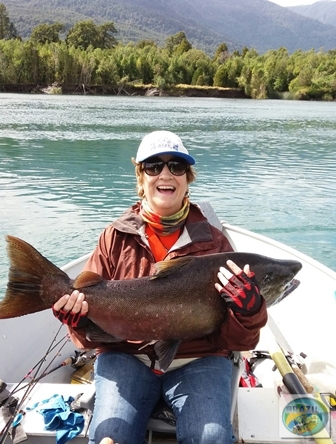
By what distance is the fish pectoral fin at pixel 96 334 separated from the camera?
2.78 metres

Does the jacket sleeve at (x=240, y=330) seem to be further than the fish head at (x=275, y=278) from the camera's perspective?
No

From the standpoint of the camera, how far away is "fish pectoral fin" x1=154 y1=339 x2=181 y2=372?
271 centimetres

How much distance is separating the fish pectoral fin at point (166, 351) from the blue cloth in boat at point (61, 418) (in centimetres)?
69

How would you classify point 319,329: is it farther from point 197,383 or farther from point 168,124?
point 168,124

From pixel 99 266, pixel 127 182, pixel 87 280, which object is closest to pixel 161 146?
pixel 99 266

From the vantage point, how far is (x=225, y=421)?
2.61 metres

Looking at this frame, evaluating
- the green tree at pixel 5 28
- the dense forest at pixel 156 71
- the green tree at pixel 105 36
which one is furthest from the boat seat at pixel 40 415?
the green tree at pixel 5 28

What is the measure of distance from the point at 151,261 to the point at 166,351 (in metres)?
0.57

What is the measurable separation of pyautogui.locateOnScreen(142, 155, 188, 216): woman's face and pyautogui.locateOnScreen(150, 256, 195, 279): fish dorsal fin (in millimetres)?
493

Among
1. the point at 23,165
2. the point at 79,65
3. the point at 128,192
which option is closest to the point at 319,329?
the point at 128,192

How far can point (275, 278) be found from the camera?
302 centimetres

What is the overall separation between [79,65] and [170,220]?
3706 inches

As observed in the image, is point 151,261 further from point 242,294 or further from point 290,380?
point 290,380

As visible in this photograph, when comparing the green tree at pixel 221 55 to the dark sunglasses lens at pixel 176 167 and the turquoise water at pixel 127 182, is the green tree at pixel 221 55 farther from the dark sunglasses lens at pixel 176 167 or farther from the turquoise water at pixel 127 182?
the dark sunglasses lens at pixel 176 167
